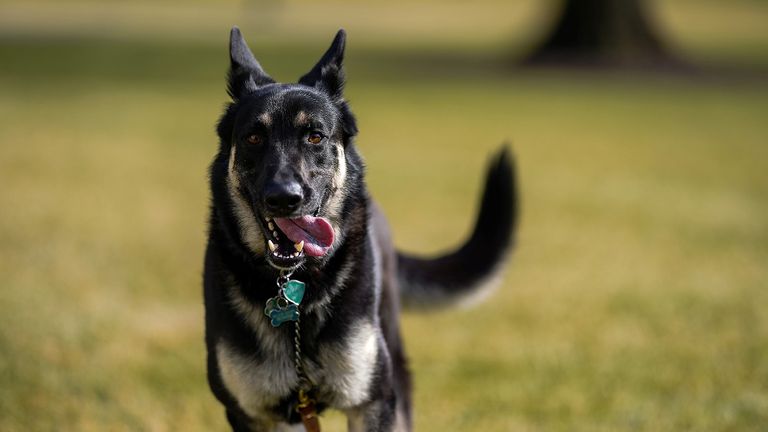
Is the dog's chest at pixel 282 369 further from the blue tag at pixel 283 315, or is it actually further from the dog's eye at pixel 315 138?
the dog's eye at pixel 315 138

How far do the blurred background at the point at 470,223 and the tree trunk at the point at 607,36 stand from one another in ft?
0.20

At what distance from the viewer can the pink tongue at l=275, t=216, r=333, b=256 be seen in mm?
3293

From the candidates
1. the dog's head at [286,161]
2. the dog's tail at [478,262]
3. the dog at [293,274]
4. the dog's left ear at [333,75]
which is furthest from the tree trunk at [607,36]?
the dog at [293,274]

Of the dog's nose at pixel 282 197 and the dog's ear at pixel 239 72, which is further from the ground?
the dog's ear at pixel 239 72

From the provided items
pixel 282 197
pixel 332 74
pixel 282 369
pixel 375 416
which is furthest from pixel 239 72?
pixel 375 416

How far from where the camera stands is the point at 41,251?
24.8ft

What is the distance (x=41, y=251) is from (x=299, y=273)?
187 inches

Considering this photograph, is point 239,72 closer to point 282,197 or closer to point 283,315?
point 282,197

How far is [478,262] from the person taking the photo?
4.76 m

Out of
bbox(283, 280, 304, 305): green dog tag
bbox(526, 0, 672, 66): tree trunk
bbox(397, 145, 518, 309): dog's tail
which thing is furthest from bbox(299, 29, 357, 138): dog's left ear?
bbox(526, 0, 672, 66): tree trunk

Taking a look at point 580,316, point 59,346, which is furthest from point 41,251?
point 580,316

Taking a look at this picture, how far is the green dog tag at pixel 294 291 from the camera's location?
11.2 feet

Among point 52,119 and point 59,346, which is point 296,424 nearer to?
point 59,346

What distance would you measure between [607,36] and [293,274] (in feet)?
64.9
